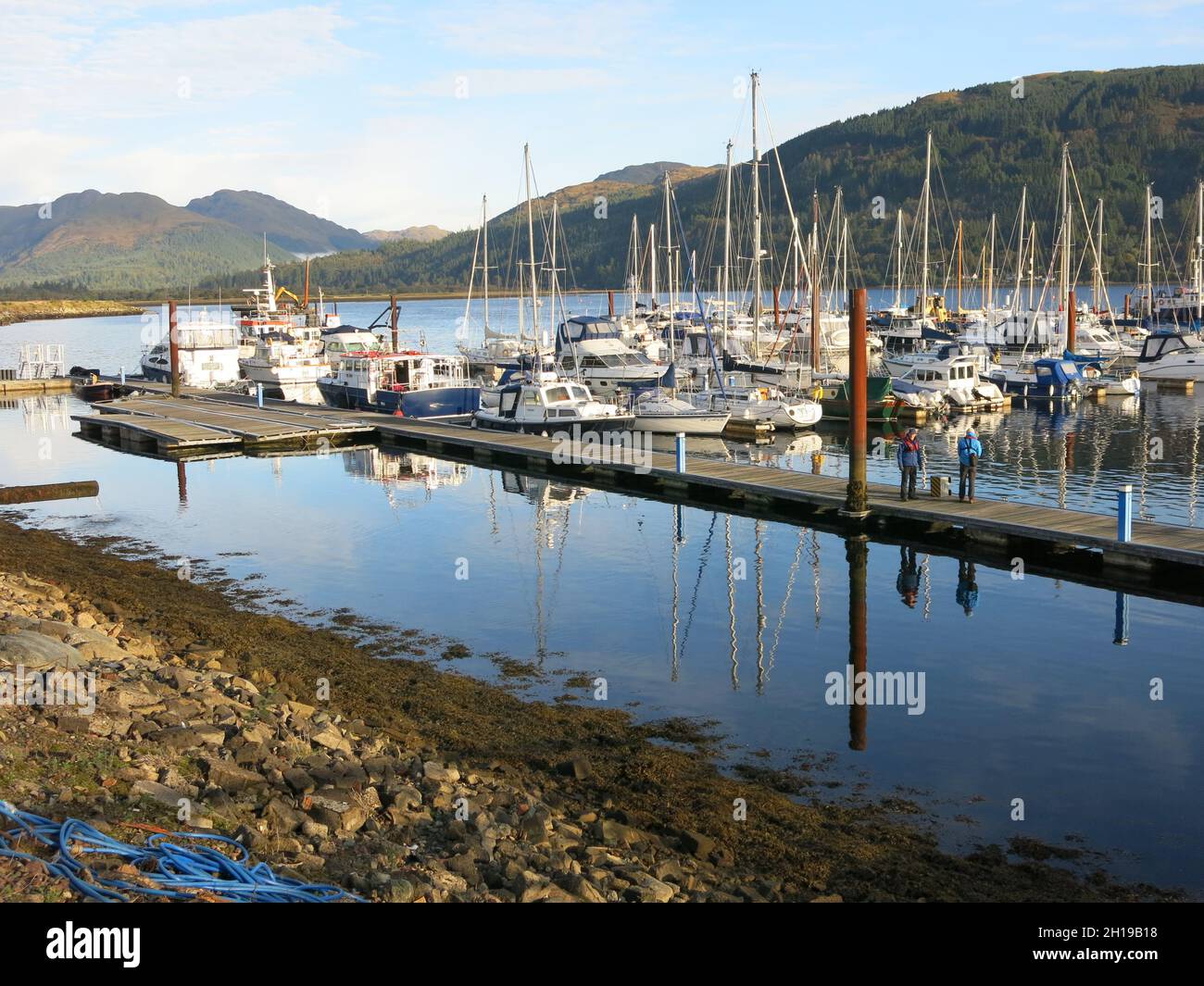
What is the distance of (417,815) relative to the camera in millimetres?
11336

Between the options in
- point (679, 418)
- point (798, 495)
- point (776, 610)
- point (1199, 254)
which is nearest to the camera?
point (776, 610)

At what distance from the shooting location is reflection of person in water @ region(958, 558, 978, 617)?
21692 mm

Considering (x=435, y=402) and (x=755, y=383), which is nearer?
(x=435, y=402)

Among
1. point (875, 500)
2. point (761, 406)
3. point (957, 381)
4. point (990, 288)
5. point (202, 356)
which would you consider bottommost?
point (875, 500)

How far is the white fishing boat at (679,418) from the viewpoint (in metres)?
43.3

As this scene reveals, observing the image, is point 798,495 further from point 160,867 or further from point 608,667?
point 160,867

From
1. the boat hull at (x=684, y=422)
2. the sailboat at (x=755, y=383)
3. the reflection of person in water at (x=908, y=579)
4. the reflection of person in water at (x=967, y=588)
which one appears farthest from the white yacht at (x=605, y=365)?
the reflection of person in water at (x=967, y=588)

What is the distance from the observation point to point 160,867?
9.09 metres

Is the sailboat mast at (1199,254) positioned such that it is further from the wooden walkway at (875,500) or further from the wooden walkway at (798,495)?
the wooden walkway at (875,500)

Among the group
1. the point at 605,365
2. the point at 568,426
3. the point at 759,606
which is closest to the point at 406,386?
Result: the point at 568,426

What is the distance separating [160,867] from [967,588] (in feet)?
55.5

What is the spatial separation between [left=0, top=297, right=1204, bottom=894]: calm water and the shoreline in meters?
0.88

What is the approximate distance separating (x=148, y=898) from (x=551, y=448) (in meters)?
29.4
